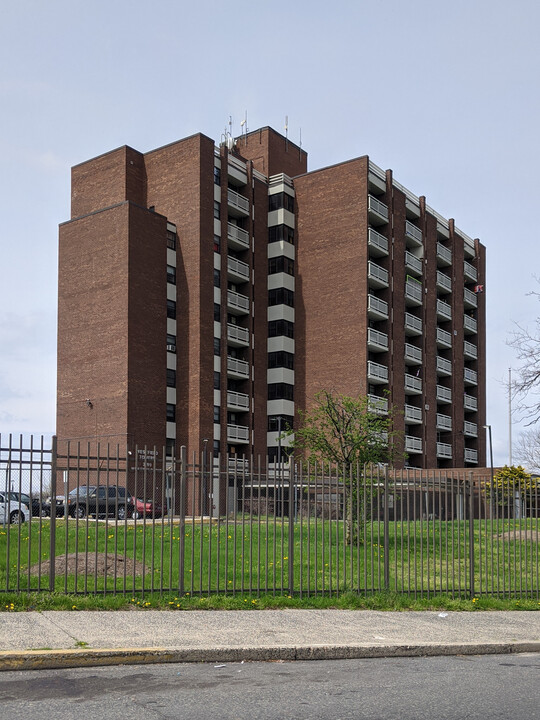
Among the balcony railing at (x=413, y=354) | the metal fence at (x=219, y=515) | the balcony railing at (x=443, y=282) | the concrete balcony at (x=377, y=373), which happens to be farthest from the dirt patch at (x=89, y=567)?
the balcony railing at (x=443, y=282)

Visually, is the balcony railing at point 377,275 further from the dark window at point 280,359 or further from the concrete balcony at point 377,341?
the dark window at point 280,359

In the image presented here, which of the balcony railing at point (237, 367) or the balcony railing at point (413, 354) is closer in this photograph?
the balcony railing at point (237, 367)

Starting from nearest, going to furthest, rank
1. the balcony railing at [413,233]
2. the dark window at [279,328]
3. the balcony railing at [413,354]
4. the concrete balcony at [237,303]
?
the concrete balcony at [237,303] < the dark window at [279,328] < the balcony railing at [413,354] < the balcony railing at [413,233]

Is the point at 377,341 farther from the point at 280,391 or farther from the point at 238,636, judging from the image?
the point at 238,636

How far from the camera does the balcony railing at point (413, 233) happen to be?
67044mm

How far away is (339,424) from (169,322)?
1388 inches

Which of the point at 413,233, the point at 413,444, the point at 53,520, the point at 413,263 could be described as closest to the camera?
the point at 53,520

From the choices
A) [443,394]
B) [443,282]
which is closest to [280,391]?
[443,394]

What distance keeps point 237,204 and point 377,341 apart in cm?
1413

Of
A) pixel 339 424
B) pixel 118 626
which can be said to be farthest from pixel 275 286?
pixel 118 626

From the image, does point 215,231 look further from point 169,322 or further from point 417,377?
point 417,377

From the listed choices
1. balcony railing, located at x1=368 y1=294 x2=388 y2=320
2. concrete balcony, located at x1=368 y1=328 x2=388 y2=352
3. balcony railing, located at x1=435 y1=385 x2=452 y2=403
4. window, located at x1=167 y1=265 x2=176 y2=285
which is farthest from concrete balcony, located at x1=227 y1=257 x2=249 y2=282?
balcony railing, located at x1=435 y1=385 x2=452 y2=403

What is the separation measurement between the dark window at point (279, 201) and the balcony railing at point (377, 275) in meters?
8.15

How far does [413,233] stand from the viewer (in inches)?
2667
